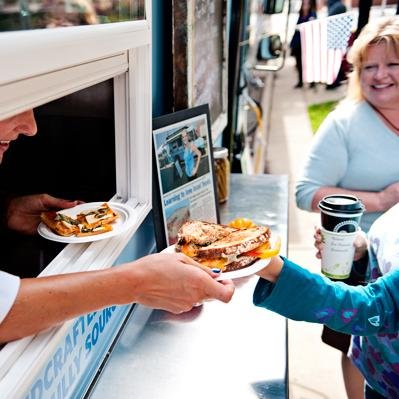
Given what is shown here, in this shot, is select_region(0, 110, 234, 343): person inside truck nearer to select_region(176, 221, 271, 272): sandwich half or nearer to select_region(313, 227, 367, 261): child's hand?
select_region(176, 221, 271, 272): sandwich half

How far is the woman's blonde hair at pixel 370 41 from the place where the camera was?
1939mm

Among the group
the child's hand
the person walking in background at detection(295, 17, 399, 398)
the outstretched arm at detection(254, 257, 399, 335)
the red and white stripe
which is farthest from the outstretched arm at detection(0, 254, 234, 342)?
the red and white stripe

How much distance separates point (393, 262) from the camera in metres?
1.37

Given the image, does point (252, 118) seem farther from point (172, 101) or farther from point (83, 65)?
point (83, 65)

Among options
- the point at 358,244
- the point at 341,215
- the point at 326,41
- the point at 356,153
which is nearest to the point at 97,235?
the point at 341,215

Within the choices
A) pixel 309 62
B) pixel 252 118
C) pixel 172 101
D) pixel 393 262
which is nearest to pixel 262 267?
pixel 393 262

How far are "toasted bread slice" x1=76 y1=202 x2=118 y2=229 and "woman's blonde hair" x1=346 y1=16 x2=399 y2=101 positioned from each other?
133 centimetres

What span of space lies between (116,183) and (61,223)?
33cm

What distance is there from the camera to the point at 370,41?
199 cm

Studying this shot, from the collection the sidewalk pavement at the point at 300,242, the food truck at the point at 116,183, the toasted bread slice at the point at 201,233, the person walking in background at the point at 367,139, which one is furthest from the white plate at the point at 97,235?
the sidewalk pavement at the point at 300,242

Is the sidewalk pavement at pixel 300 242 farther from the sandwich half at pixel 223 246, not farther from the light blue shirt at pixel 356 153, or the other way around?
the sandwich half at pixel 223 246

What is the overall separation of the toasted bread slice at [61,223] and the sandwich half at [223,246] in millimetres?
300

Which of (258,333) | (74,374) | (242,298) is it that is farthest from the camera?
(242,298)

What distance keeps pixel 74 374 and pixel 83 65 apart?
0.77m
